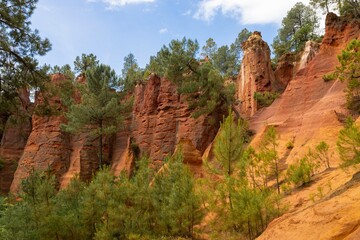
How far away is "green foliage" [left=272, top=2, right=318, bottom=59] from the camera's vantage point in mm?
43312

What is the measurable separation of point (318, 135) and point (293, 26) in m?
32.3

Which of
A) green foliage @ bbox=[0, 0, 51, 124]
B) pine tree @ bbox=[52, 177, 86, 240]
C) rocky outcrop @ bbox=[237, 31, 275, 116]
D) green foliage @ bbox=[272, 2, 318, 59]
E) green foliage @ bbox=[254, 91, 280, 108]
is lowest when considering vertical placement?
pine tree @ bbox=[52, 177, 86, 240]

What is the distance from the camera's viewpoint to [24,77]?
41.7 ft

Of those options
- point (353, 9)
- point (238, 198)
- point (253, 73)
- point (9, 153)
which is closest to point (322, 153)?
point (238, 198)

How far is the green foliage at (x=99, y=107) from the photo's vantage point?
3023cm

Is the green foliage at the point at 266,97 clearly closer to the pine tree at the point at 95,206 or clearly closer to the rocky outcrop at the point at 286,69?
the rocky outcrop at the point at 286,69

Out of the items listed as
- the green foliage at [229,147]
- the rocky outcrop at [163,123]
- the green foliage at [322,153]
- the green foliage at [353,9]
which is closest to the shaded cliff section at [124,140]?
the rocky outcrop at [163,123]

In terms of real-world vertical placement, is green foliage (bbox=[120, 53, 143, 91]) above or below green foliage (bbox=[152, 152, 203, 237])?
above

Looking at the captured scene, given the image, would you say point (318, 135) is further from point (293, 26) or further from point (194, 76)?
point (293, 26)

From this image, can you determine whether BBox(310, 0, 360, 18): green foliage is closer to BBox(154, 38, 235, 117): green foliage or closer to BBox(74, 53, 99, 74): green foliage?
BBox(154, 38, 235, 117): green foliage

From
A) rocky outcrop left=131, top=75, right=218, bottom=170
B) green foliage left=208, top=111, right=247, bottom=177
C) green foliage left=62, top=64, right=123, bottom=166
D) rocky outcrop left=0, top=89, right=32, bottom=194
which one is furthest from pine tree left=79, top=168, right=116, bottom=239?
rocky outcrop left=0, top=89, right=32, bottom=194

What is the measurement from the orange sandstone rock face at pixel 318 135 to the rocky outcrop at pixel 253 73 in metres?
4.33

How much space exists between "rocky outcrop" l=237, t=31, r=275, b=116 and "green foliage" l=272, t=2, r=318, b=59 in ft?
33.4

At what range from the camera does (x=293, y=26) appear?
4734 centimetres
